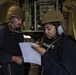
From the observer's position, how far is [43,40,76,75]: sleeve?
74.4 inches

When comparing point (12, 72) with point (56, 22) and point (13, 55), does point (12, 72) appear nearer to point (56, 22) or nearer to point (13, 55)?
point (13, 55)

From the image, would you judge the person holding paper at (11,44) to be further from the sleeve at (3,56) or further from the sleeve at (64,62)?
the sleeve at (64,62)

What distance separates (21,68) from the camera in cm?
274

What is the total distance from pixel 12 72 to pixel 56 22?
88 cm

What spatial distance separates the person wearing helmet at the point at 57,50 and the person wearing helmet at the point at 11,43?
0.52 m

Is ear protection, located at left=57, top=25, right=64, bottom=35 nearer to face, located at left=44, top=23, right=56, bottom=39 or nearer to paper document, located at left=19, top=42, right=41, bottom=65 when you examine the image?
face, located at left=44, top=23, right=56, bottom=39

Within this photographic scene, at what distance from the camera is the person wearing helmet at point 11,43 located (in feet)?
8.44

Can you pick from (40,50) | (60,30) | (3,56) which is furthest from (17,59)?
(60,30)

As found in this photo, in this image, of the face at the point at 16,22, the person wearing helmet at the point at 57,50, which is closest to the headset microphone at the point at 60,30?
the person wearing helmet at the point at 57,50

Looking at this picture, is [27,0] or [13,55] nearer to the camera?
[13,55]

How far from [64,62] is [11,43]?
88 cm

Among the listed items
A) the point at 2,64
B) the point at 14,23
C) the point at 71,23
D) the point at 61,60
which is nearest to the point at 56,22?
the point at 61,60

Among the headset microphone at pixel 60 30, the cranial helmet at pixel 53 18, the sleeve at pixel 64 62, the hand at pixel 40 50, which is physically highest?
the cranial helmet at pixel 53 18

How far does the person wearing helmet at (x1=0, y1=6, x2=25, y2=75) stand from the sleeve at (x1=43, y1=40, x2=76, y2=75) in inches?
27.6
